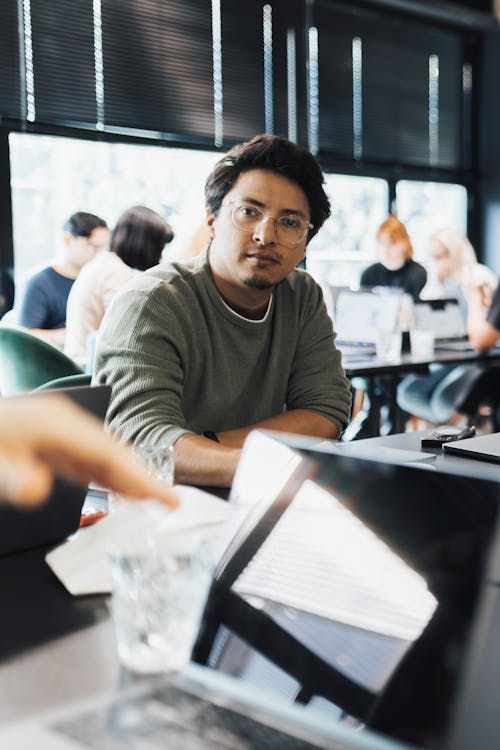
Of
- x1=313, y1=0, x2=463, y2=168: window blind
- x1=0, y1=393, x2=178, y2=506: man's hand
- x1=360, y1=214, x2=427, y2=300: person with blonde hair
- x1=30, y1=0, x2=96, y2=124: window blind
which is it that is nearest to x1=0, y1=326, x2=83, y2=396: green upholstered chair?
x1=0, y1=393, x2=178, y2=506: man's hand

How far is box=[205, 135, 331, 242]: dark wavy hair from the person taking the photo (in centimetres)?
191

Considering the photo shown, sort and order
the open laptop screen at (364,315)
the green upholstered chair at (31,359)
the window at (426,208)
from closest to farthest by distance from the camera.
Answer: the green upholstered chair at (31,359) → the open laptop screen at (364,315) → the window at (426,208)

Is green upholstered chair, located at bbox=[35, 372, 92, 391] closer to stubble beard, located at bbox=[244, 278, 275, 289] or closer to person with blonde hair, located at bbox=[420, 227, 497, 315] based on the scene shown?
stubble beard, located at bbox=[244, 278, 275, 289]

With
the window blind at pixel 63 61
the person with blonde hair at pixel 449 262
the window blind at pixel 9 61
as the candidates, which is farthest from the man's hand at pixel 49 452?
the person with blonde hair at pixel 449 262

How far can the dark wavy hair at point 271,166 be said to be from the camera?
191 centimetres

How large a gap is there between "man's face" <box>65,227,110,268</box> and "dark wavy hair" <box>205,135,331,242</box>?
Result: 8.85 feet

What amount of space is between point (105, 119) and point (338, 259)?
226cm

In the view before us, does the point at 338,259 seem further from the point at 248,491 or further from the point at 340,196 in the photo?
the point at 248,491

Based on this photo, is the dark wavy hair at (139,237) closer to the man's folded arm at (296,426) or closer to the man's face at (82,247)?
the man's face at (82,247)

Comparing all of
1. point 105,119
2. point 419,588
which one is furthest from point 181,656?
point 105,119

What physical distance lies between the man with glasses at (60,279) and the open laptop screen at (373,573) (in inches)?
142

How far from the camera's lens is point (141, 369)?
167 centimetres

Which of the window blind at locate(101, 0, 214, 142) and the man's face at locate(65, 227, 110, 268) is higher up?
the window blind at locate(101, 0, 214, 142)

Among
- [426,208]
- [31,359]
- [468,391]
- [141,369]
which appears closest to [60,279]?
[468,391]
